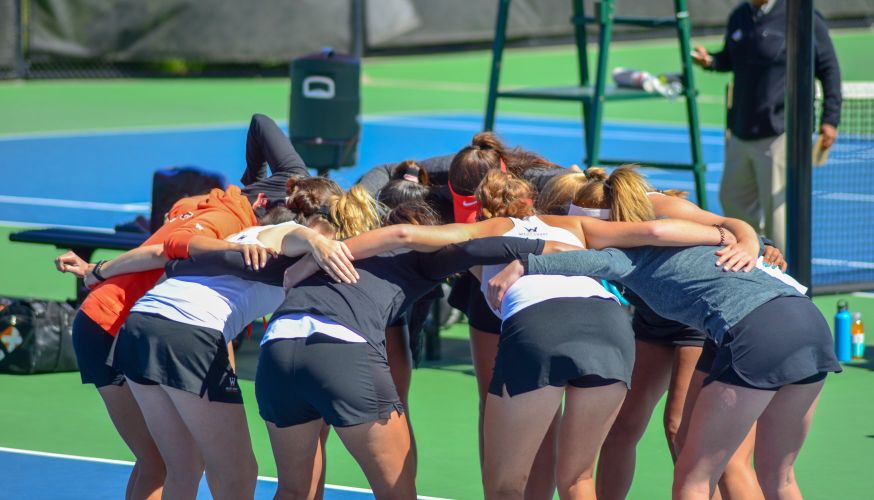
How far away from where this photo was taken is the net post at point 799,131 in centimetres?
693

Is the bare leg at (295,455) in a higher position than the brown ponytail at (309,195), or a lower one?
lower

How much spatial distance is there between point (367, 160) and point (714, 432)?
12130 mm

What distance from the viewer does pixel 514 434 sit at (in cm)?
480

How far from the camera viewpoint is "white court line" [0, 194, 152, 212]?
14.1 metres

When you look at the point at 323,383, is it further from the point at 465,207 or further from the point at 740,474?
the point at 740,474

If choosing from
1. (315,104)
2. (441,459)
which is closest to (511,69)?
(315,104)

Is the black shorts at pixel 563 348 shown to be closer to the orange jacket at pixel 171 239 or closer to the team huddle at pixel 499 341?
the team huddle at pixel 499 341

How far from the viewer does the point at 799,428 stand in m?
4.96

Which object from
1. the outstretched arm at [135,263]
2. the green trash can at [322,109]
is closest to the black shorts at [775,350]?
the outstretched arm at [135,263]

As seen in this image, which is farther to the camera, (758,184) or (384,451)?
(758,184)

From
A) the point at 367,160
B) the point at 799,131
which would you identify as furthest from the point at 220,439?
the point at 367,160

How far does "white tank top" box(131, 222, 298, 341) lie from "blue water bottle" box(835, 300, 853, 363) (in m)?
4.48

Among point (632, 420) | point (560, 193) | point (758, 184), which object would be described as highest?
point (560, 193)

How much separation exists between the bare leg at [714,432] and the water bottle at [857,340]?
411cm
